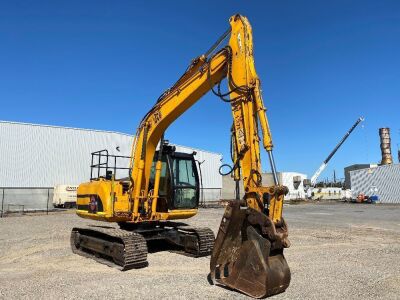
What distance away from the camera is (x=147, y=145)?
33.6 feet

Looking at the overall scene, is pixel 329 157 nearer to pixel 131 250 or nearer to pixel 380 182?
pixel 380 182

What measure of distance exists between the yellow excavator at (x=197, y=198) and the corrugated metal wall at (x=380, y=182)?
160ft

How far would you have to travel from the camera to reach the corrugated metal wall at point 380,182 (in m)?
51.4

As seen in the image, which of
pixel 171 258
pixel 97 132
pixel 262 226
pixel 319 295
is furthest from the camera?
pixel 97 132

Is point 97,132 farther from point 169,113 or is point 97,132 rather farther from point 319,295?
point 319,295

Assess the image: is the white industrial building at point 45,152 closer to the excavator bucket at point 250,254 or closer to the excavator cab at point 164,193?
the excavator cab at point 164,193

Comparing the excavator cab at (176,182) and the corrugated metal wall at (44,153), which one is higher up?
the corrugated metal wall at (44,153)

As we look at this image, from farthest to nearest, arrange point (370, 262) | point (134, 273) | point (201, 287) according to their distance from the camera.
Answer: point (370, 262) < point (134, 273) < point (201, 287)

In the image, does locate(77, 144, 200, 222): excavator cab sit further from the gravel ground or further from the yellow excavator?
the gravel ground

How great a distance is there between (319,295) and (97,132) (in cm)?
3932

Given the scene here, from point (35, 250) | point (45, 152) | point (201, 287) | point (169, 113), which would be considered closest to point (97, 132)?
point (45, 152)

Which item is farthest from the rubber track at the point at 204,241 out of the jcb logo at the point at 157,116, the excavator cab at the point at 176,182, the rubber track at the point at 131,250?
the jcb logo at the point at 157,116

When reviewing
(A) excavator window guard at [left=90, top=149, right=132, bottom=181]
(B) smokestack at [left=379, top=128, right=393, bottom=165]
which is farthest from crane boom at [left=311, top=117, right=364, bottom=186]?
(A) excavator window guard at [left=90, top=149, right=132, bottom=181]

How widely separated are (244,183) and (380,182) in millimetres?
53647
